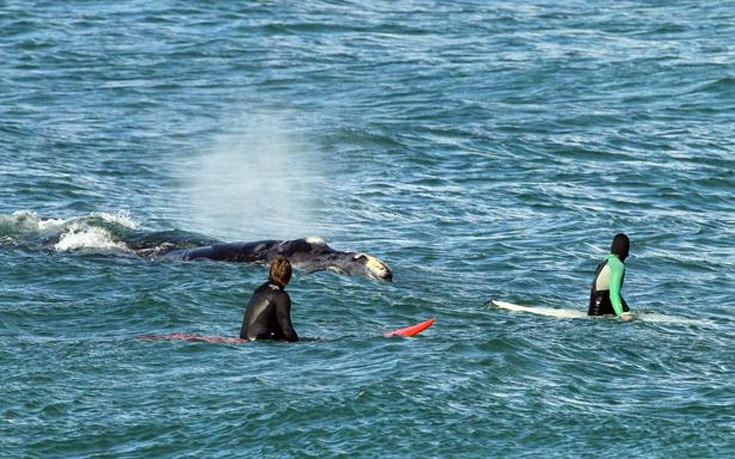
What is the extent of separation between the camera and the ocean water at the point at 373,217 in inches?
629

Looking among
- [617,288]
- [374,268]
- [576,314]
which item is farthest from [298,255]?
[617,288]

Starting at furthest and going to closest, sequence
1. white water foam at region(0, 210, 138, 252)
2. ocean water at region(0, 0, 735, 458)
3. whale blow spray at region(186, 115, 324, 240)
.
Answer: whale blow spray at region(186, 115, 324, 240) → white water foam at region(0, 210, 138, 252) → ocean water at region(0, 0, 735, 458)

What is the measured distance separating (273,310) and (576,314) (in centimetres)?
434

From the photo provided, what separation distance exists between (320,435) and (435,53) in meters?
26.6

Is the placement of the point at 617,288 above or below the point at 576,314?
above

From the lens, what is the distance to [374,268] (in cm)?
2222

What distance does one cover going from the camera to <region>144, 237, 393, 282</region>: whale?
22.3 metres

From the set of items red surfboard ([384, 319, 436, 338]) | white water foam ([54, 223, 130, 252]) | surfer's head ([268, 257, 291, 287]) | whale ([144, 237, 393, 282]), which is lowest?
white water foam ([54, 223, 130, 252])

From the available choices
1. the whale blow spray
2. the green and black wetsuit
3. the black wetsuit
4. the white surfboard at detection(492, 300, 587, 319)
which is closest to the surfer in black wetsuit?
the black wetsuit

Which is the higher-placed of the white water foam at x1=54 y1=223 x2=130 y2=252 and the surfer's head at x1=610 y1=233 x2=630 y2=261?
the surfer's head at x1=610 y1=233 x2=630 y2=261

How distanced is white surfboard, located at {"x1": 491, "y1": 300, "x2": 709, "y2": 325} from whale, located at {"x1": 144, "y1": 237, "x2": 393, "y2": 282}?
86.2 inches

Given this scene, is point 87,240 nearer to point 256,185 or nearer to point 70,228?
point 70,228

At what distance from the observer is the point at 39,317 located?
19922 millimetres

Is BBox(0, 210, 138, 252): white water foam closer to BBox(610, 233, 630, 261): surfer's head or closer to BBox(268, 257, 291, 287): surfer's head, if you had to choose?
BBox(268, 257, 291, 287): surfer's head
